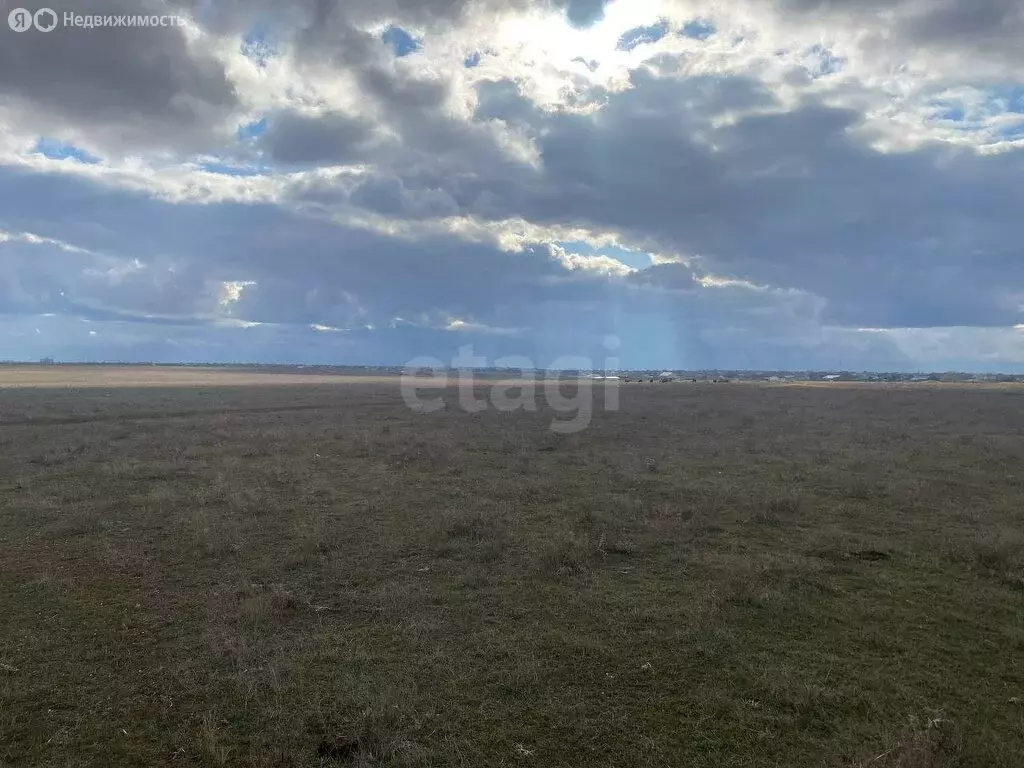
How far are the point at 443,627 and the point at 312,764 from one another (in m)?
2.93

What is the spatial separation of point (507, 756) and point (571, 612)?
3.34 m

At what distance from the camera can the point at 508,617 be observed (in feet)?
28.8

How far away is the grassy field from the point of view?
600 centimetres

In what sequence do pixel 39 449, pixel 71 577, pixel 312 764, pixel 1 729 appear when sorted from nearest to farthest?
pixel 312 764 → pixel 1 729 → pixel 71 577 → pixel 39 449

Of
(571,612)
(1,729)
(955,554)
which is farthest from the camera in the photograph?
(955,554)

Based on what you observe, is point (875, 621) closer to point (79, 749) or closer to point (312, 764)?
point (312, 764)

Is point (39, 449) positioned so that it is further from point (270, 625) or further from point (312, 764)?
point (312, 764)

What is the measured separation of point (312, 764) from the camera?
5.62 metres

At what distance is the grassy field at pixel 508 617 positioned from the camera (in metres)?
6.00

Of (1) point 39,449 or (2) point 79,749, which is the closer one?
(2) point 79,749

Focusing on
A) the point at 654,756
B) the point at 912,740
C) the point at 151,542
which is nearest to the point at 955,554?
the point at 912,740

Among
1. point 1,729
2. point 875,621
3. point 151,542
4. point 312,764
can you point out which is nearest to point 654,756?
point 312,764

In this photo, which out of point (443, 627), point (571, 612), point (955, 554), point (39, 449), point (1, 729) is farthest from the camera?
point (39, 449)

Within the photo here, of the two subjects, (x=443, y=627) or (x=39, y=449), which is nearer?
(x=443, y=627)
